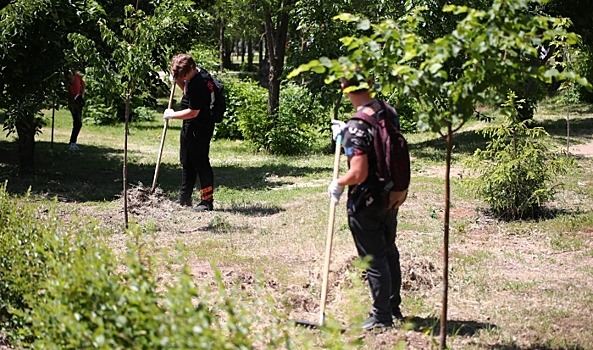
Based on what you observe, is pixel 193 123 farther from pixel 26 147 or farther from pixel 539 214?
pixel 26 147

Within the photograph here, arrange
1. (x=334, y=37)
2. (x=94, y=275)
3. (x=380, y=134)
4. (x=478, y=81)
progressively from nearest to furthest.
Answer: (x=94, y=275) < (x=478, y=81) < (x=380, y=134) < (x=334, y=37)

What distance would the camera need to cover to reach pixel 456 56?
14.8 feet

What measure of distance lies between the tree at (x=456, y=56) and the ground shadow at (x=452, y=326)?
151 centimetres

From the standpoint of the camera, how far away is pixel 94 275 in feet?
11.8

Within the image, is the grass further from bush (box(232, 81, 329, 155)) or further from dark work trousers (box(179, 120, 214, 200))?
bush (box(232, 81, 329, 155))

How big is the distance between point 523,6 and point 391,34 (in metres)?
0.73

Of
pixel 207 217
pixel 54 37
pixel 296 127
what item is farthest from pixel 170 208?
pixel 296 127

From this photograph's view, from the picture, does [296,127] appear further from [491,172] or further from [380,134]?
[380,134]

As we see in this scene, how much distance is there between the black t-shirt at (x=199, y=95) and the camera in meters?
9.41

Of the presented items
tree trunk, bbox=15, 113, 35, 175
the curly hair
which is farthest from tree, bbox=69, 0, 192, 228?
tree trunk, bbox=15, 113, 35, 175

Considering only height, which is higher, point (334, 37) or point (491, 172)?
point (334, 37)

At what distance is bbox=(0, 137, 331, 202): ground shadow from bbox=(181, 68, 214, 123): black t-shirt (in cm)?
144

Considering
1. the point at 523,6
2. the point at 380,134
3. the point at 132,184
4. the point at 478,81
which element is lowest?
the point at 132,184

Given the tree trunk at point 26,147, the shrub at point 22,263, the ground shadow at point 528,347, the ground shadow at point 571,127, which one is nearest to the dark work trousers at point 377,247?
the ground shadow at point 528,347
